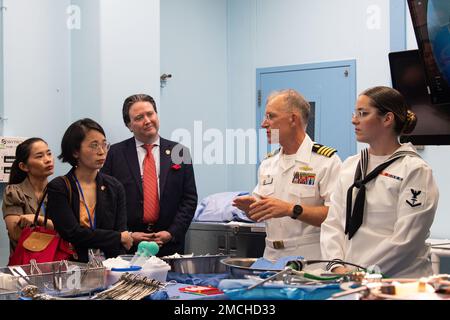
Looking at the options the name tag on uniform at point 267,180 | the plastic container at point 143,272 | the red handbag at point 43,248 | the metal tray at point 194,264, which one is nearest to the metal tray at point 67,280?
the plastic container at point 143,272

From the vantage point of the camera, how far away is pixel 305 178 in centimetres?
297

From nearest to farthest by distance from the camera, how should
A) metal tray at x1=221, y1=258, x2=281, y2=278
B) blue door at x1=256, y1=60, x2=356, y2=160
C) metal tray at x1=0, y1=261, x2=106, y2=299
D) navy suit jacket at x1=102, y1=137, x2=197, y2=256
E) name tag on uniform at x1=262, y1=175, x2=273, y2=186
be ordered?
1. metal tray at x1=221, y1=258, x2=281, y2=278
2. metal tray at x1=0, y1=261, x2=106, y2=299
3. name tag on uniform at x1=262, y1=175, x2=273, y2=186
4. navy suit jacket at x1=102, y1=137, x2=197, y2=256
5. blue door at x1=256, y1=60, x2=356, y2=160

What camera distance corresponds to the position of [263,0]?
5734 millimetres

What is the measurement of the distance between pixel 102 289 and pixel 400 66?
206cm

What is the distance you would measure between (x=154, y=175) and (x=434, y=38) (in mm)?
1680

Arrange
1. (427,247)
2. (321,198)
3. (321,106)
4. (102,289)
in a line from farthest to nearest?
1. (321,106)
2. (321,198)
3. (427,247)
4. (102,289)

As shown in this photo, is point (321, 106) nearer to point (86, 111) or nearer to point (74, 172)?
point (86, 111)

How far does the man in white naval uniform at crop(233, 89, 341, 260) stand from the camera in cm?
288

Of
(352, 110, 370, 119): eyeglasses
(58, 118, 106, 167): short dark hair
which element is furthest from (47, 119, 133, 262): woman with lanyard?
(352, 110, 370, 119): eyeglasses

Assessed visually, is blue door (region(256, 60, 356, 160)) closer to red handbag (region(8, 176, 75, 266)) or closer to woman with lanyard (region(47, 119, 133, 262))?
woman with lanyard (region(47, 119, 133, 262))

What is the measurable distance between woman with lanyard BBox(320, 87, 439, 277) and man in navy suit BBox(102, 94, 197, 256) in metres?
1.23

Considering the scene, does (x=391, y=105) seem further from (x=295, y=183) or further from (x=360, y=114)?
(x=295, y=183)

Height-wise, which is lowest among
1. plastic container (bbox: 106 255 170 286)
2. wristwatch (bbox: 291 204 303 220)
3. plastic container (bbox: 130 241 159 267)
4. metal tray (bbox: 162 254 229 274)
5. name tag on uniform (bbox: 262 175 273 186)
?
metal tray (bbox: 162 254 229 274)
